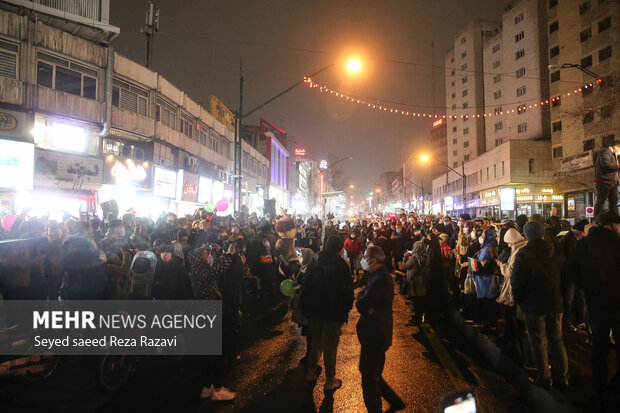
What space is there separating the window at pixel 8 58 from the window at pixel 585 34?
48.3 metres

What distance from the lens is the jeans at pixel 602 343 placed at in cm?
375

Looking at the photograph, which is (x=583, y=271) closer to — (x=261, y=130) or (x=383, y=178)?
(x=261, y=130)

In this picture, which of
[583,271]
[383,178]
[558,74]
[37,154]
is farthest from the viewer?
[383,178]

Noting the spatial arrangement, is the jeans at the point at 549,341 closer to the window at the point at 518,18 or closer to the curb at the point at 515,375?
the curb at the point at 515,375

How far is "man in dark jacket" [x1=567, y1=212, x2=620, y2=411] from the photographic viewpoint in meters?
3.75

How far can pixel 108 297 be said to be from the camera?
5.09m

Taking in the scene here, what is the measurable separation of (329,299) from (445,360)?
254 centimetres

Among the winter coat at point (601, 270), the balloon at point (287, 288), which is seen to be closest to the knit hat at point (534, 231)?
the winter coat at point (601, 270)

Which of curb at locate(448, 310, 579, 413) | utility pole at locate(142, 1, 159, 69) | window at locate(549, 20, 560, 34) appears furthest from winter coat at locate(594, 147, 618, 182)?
window at locate(549, 20, 560, 34)

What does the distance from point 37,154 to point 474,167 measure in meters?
56.5

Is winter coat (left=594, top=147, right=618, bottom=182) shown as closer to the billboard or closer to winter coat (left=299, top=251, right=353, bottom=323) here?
winter coat (left=299, top=251, right=353, bottom=323)

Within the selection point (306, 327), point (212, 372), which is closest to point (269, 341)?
point (306, 327)

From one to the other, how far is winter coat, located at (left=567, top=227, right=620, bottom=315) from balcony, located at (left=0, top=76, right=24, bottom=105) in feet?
65.2

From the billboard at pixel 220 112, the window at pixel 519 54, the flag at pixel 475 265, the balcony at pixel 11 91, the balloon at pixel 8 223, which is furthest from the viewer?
the window at pixel 519 54
